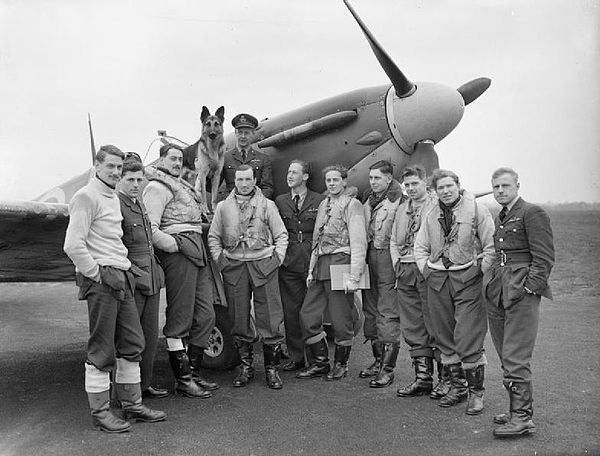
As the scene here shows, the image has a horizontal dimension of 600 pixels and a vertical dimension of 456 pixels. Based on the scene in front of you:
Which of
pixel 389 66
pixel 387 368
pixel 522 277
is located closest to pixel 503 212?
pixel 522 277

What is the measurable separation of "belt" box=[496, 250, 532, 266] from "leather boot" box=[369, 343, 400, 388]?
1.48 meters

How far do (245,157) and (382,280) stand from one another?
6.30 ft

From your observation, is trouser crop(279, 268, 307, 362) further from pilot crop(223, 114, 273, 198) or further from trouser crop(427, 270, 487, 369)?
trouser crop(427, 270, 487, 369)

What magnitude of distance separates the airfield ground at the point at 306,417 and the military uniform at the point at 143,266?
0.65 meters

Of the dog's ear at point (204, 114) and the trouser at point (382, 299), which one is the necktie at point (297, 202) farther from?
the dog's ear at point (204, 114)

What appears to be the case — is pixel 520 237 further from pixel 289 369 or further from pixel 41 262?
pixel 41 262

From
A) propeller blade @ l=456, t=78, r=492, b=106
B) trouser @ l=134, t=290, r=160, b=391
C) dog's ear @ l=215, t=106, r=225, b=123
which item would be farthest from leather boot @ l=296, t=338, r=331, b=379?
propeller blade @ l=456, t=78, r=492, b=106

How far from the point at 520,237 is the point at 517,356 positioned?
80 cm

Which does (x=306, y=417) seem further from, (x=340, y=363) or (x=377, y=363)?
(x=377, y=363)

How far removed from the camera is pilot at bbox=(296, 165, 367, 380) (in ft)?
17.0

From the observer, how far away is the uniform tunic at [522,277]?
12.4ft

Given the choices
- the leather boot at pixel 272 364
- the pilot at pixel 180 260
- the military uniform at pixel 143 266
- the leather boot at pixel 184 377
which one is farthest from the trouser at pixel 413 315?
the military uniform at pixel 143 266

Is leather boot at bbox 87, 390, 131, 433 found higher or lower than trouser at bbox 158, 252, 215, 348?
lower

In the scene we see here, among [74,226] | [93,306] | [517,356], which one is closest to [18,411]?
[93,306]
